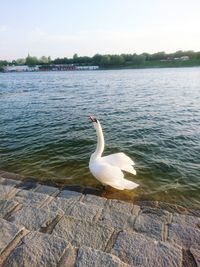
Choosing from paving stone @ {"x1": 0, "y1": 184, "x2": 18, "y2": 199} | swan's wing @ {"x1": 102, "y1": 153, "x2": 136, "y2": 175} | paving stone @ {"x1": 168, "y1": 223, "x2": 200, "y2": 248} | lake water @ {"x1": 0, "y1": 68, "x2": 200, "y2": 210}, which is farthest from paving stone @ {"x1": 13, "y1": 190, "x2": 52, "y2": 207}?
paving stone @ {"x1": 168, "y1": 223, "x2": 200, "y2": 248}

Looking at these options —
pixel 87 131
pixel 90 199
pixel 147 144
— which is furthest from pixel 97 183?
pixel 87 131

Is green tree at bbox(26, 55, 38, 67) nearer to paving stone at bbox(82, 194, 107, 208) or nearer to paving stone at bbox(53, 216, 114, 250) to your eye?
paving stone at bbox(82, 194, 107, 208)

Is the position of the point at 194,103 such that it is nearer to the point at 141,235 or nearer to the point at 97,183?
the point at 97,183

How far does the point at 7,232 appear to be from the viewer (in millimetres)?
3674

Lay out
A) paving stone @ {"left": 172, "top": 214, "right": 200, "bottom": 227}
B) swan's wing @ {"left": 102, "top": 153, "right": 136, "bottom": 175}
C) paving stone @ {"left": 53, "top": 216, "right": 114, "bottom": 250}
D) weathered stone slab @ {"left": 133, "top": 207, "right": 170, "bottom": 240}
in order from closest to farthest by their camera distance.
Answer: paving stone @ {"left": 53, "top": 216, "right": 114, "bottom": 250}
weathered stone slab @ {"left": 133, "top": 207, "right": 170, "bottom": 240}
paving stone @ {"left": 172, "top": 214, "right": 200, "bottom": 227}
swan's wing @ {"left": 102, "top": 153, "right": 136, "bottom": 175}

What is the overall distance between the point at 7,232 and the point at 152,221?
223 centimetres

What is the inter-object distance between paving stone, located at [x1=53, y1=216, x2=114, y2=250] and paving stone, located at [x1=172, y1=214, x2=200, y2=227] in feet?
3.88

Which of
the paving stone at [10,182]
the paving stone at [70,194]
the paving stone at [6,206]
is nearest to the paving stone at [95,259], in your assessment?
the paving stone at [6,206]

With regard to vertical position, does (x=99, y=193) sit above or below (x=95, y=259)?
below

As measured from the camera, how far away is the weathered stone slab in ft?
12.9

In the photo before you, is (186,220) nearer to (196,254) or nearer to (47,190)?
(196,254)

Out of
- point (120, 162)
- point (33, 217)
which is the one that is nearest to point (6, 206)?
point (33, 217)

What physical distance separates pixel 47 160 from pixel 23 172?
42.9 inches

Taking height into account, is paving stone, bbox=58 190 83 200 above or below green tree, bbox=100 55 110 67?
below
